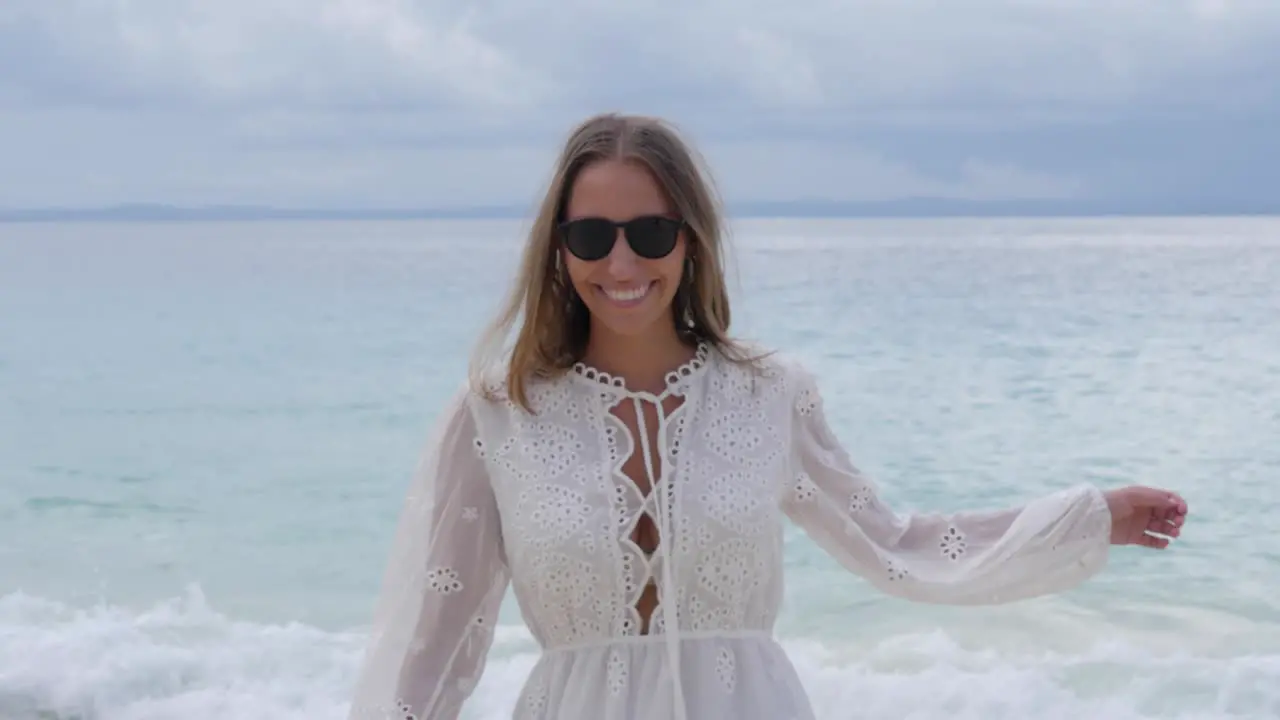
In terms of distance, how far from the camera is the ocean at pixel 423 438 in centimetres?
684

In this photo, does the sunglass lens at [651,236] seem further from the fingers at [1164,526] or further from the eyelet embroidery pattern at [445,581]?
the fingers at [1164,526]

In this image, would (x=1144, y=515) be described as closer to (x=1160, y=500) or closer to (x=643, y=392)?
(x=1160, y=500)

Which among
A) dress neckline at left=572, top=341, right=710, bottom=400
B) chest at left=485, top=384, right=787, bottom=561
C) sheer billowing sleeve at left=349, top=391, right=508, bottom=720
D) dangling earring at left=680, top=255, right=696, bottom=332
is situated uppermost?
dangling earring at left=680, top=255, right=696, bottom=332

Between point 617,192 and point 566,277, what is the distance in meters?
0.17

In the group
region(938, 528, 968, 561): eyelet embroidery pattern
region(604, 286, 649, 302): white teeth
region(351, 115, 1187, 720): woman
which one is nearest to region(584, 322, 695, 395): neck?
region(351, 115, 1187, 720): woman

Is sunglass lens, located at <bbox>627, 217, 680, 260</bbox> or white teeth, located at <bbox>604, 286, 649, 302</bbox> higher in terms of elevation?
sunglass lens, located at <bbox>627, 217, 680, 260</bbox>

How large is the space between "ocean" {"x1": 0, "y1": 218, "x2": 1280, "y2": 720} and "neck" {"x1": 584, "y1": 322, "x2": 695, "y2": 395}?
174 millimetres

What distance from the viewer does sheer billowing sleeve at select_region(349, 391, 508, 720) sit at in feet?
6.87

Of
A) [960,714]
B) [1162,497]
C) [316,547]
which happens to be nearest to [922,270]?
[316,547]

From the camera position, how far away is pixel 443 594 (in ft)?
6.88

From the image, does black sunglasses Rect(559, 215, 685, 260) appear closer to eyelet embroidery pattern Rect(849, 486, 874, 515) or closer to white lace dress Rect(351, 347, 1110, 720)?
white lace dress Rect(351, 347, 1110, 720)

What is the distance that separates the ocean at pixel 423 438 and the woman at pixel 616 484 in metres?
0.18

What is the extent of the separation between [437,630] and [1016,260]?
3602cm

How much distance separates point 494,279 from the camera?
3203cm
